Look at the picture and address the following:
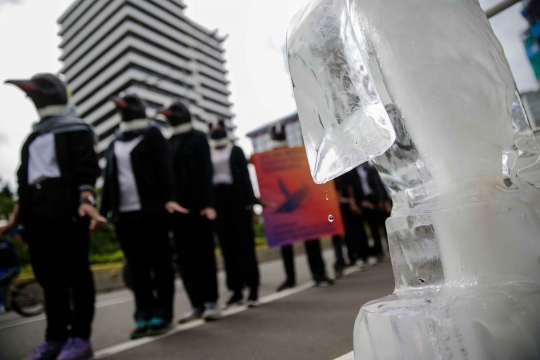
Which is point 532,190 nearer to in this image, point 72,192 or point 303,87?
point 303,87

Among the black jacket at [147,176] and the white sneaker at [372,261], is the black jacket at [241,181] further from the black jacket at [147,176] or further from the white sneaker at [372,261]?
the white sneaker at [372,261]

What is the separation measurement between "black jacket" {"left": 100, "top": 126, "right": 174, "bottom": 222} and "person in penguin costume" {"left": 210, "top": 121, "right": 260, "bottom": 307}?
0.78m

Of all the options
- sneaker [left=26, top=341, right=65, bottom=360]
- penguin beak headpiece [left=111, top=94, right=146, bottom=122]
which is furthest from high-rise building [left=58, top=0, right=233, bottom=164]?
sneaker [left=26, top=341, right=65, bottom=360]

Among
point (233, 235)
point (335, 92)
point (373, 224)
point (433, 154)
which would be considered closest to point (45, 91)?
point (233, 235)

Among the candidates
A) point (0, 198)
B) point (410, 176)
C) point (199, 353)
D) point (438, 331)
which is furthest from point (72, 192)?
point (0, 198)

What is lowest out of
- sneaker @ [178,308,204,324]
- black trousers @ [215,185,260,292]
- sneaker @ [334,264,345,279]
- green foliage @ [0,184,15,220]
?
sneaker @ [334,264,345,279]

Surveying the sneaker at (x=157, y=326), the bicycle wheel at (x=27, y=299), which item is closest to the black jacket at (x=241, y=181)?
the sneaker at (x=157, y=326)

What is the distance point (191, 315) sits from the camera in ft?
8.95

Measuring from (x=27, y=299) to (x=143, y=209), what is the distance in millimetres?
3899

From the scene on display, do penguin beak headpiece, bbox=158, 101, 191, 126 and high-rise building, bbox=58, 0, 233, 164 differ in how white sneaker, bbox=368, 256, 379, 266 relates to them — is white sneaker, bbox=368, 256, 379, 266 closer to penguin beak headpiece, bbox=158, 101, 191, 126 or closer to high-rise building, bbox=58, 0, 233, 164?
penguin beak headpiece, bbox=158, 101, 191, 126

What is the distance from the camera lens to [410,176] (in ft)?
3.20

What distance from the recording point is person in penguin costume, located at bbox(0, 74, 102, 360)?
2025 millimetres

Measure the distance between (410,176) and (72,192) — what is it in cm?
183

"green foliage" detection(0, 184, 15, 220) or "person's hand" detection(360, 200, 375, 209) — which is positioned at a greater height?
"green foliage" detection(0, 184, 15, 220)
